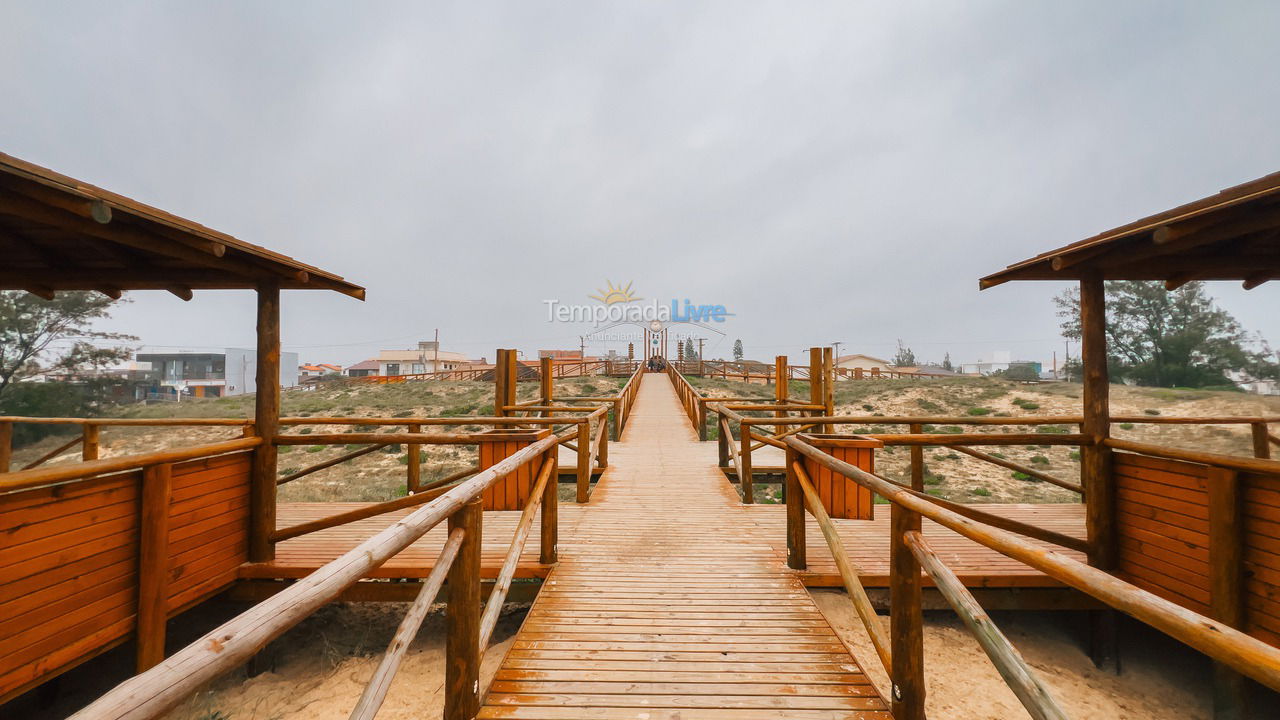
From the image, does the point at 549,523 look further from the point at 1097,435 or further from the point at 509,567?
the point at 1097,435

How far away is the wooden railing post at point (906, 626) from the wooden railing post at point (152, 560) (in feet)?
15.9

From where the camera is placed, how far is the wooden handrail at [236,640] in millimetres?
889

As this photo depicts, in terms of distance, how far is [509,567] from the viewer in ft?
9.78

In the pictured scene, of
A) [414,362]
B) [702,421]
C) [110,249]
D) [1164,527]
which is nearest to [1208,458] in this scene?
[1164,527]

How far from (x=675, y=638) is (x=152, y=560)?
149 inches

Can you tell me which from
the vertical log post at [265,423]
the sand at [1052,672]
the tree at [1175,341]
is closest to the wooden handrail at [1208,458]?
the sand at [1052,672]

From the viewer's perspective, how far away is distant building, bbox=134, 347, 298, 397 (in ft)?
170

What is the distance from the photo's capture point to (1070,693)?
4.03m

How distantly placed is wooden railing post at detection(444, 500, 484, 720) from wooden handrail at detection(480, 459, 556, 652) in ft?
0.41

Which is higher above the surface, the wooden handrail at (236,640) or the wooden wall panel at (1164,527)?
the wooden handrail at (236,640)

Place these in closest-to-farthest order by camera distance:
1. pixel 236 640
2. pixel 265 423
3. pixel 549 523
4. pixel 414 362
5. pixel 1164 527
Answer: pixel 236 640, pixel 1164 527, pixel 549 523, pixel 265 423, pixel 414 362

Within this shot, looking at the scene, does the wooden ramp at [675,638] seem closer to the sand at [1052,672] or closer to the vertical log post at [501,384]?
the sand at [1052,672]

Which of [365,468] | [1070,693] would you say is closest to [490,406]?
[365,468]

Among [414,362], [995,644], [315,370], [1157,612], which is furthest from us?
[315,370]
